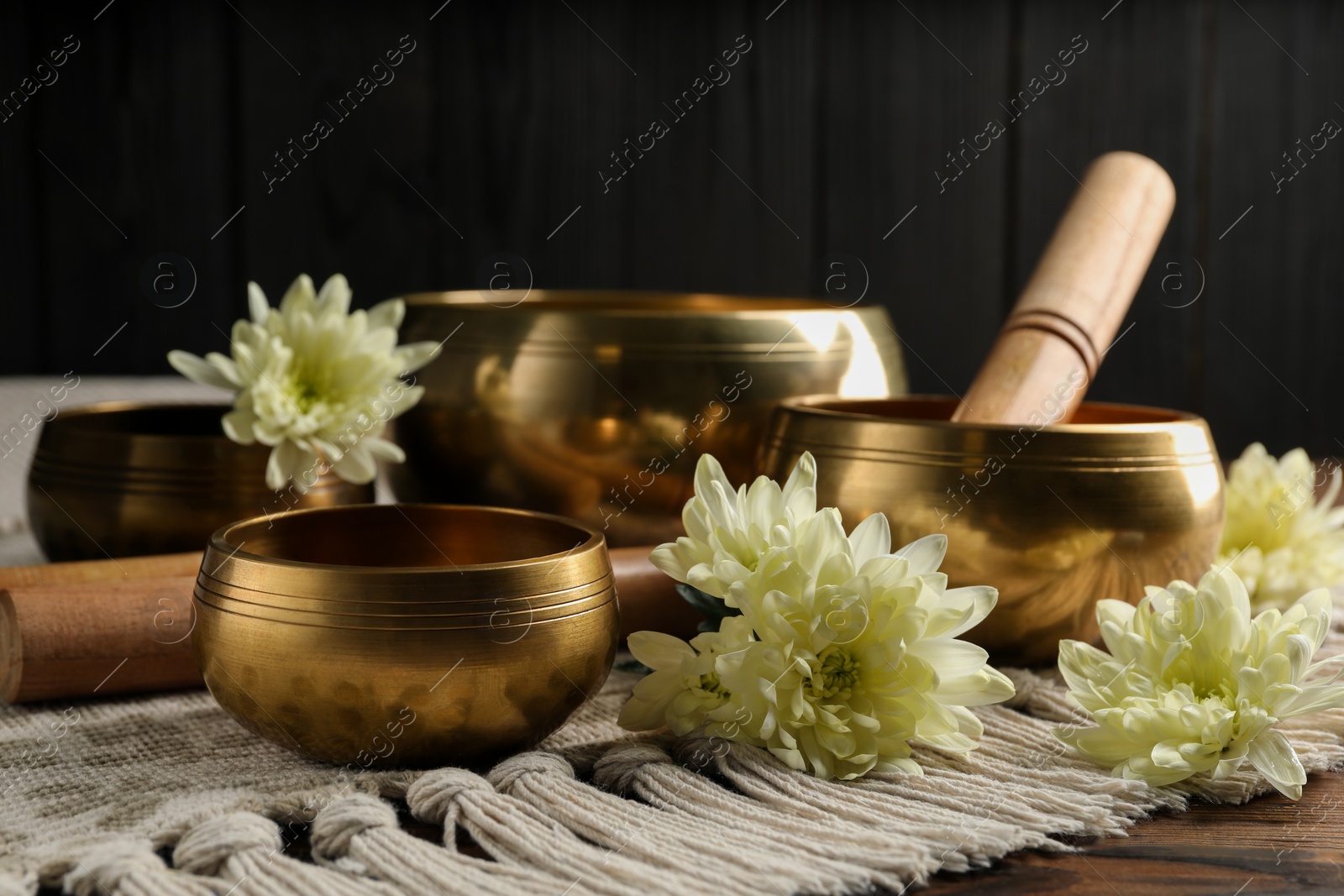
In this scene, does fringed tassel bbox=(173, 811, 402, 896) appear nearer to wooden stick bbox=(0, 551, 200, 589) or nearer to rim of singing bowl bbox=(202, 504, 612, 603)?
rim of singing bowl bbox=(202, 504, 612, 603)

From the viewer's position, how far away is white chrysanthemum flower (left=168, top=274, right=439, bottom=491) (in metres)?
0.72

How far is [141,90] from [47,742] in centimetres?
105

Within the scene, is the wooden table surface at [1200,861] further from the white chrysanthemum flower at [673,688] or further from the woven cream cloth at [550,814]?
the white chrysanthemum flower at [673,688]

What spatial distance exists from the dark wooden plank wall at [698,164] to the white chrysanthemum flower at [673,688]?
1064 mm

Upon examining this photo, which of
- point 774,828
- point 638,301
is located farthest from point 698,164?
point 774,828

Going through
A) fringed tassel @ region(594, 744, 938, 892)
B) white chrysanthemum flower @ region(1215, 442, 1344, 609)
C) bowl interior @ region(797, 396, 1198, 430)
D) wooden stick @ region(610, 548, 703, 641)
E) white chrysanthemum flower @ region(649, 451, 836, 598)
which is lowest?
fringed tassel @ region(594, 744, 938, 892)

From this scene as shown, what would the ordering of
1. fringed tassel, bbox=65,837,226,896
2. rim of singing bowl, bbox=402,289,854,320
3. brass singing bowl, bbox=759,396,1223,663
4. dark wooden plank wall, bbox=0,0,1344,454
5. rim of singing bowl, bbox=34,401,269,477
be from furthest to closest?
1. dark wooden plank wall, bbox=0,0,1344,454
2. rim of singing bowl, bbox=402,289,854,320
3. rim of singing bowl, bbox=34,401,269,477
4. brass singing bowl, bbox=759,396,1223,663
5. fringed tassel, bbox=65,837,226,896

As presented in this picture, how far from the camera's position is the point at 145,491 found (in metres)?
0.72

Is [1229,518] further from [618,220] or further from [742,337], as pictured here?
[618,220]

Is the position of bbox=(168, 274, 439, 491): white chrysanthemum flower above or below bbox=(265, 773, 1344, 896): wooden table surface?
above

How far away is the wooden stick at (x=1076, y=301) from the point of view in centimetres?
73

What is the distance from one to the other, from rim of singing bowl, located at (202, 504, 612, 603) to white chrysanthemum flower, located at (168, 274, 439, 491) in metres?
0.12

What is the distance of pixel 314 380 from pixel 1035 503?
42 centimetres

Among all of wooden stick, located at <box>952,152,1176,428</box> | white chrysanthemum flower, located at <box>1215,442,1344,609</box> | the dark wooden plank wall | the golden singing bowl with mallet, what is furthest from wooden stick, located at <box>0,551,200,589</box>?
the dark wooden plank wall
